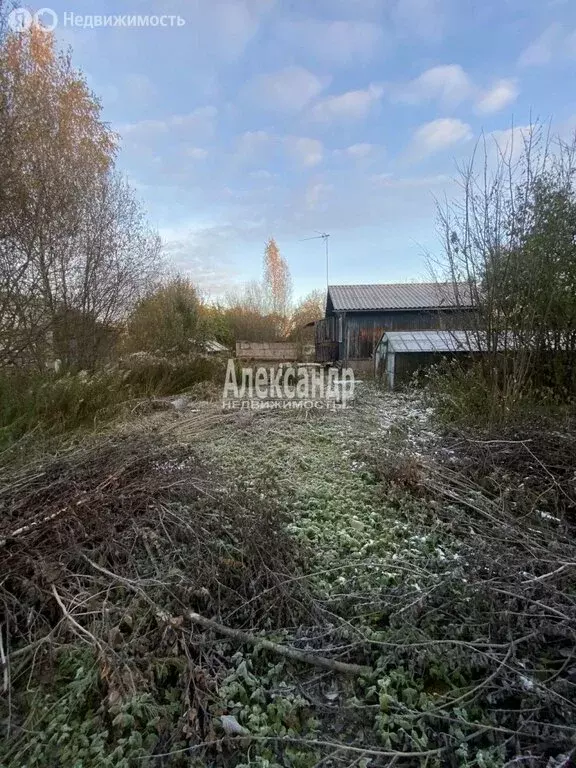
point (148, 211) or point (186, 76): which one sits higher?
point (186, 76)

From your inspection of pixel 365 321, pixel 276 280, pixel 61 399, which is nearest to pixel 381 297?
pixel 365 321

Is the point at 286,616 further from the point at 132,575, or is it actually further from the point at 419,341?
the point at 419,341

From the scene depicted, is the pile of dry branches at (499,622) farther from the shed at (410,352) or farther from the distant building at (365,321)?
the distant building at (365,321)

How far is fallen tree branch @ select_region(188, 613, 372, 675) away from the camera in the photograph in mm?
1283

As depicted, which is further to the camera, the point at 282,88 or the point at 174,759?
the point at 282,88

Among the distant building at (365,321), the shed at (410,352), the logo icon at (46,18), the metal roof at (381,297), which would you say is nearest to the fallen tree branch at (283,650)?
the shed at (410,352)

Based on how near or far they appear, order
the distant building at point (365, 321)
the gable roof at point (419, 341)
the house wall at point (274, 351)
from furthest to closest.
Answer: the distant building at point (365, 321)
the house wall at point (274, 351)
the gable roof at point (419, 341)

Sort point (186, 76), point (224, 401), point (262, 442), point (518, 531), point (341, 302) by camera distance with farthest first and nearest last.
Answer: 1. point (341, 302)
2. point (224, 401)
3. point (186, 76)
4. point (262, 442)
5. point (518, 531)

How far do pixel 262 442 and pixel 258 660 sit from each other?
8.30ft

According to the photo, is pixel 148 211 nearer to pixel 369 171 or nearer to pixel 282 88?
pixel 282 88

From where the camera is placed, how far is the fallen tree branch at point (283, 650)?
1.28 metres

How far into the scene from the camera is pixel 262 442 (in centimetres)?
384

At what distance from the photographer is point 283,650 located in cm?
134

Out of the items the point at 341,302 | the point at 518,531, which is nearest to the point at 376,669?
the point at 518,531
